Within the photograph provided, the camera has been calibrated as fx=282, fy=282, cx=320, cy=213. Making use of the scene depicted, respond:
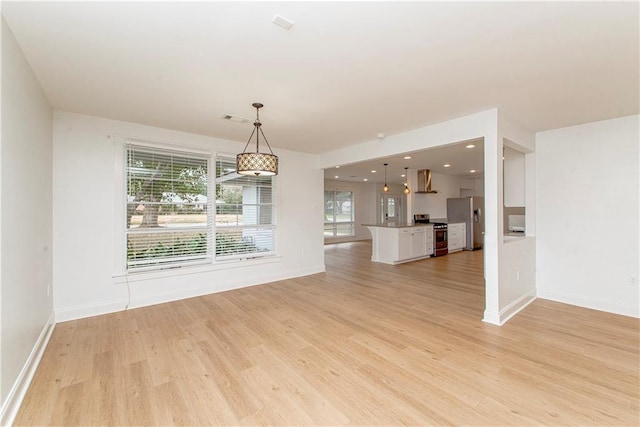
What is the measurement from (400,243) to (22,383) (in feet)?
20.7

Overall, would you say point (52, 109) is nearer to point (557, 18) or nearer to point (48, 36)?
point (48, 36)

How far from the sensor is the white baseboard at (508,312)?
127 inches

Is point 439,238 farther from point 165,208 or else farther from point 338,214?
point 165,208

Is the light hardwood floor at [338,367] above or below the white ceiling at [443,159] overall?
below

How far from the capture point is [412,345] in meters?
2.71

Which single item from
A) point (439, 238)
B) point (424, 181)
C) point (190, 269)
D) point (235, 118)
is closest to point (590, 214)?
point (439, 238)

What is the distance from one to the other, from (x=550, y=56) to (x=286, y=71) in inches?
81.6

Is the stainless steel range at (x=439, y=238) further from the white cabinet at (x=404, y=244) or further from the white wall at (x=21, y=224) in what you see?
the white wall at (x=21, y=224)

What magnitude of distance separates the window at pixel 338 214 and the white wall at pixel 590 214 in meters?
7.73

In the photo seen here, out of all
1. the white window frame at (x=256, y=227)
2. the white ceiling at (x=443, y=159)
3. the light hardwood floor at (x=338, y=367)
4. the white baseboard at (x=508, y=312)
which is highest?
the white ceiling at (x=443, y=159)

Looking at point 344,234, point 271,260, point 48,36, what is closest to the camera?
point 48,36

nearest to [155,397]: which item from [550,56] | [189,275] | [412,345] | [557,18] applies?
[412,345]

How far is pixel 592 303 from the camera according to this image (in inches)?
147

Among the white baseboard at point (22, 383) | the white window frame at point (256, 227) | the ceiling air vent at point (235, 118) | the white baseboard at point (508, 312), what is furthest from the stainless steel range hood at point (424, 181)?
the white baseboard at point (22, 383)
